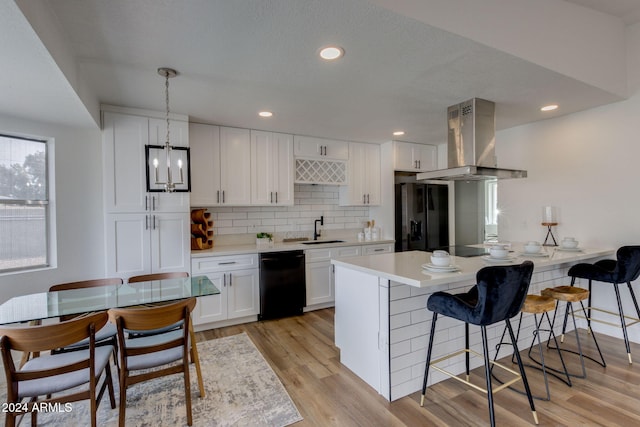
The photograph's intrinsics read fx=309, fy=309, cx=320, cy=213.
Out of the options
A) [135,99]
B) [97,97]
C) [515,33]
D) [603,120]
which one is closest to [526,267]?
[515,33]

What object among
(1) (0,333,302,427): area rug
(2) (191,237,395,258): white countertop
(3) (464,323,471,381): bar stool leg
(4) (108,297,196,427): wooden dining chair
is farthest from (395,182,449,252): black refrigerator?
(4) (108,297,196,427): wooden dining chair

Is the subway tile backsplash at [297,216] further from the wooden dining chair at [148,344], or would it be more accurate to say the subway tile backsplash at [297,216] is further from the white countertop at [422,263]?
the wooden dining chair at [148,344]

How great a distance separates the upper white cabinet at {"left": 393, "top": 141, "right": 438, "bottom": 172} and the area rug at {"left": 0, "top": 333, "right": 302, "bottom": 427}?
135 inches

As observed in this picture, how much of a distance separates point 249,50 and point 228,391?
2.42 m

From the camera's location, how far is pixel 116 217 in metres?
3.08

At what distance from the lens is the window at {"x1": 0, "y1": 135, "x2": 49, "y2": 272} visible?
2.70m

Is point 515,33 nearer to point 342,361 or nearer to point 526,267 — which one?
point 526,267

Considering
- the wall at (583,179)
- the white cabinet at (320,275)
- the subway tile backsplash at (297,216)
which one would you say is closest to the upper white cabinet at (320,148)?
the subway tile backsplash at (297,216)

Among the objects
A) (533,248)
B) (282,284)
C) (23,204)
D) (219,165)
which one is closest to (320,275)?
(282,284)

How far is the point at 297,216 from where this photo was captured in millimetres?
4629

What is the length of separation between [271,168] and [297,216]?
0.89 metres

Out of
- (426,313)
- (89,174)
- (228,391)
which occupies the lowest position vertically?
(228,391)

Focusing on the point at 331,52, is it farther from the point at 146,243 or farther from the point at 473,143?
the point at 146,243

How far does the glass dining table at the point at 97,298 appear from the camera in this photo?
1.85m
